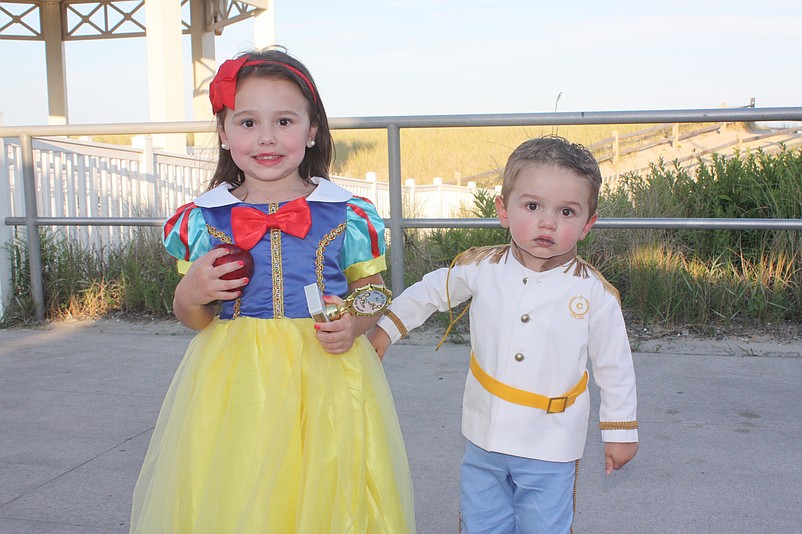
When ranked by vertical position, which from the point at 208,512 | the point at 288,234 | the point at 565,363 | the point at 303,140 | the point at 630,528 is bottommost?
the point at 630,528

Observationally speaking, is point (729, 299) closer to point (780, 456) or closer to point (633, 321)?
point (633, 321)

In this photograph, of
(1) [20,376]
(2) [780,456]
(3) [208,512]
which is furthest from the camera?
(1) [20,376]

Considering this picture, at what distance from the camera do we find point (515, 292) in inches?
81.1

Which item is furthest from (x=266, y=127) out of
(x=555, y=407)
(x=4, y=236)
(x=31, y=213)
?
(x=4, y=236)

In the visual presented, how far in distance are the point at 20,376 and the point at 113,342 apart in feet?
2.79

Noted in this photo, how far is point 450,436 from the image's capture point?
338 centimetres

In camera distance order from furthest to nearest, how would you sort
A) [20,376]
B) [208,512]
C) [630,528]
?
[20,376] → [630,528] → [208,512]

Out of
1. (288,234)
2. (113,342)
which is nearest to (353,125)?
(113,342)

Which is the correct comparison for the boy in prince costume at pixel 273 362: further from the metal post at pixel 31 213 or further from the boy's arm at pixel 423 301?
the metal post at pixel 31 213

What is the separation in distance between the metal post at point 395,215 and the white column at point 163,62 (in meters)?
6.24

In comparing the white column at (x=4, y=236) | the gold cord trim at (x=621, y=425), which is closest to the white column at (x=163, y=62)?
the white column at (x=4, y=236)

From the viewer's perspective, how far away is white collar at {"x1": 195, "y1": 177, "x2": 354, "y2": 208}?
2.11 meters

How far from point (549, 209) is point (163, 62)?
30.8ft

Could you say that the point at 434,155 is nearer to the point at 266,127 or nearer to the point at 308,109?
the point at 308,109
